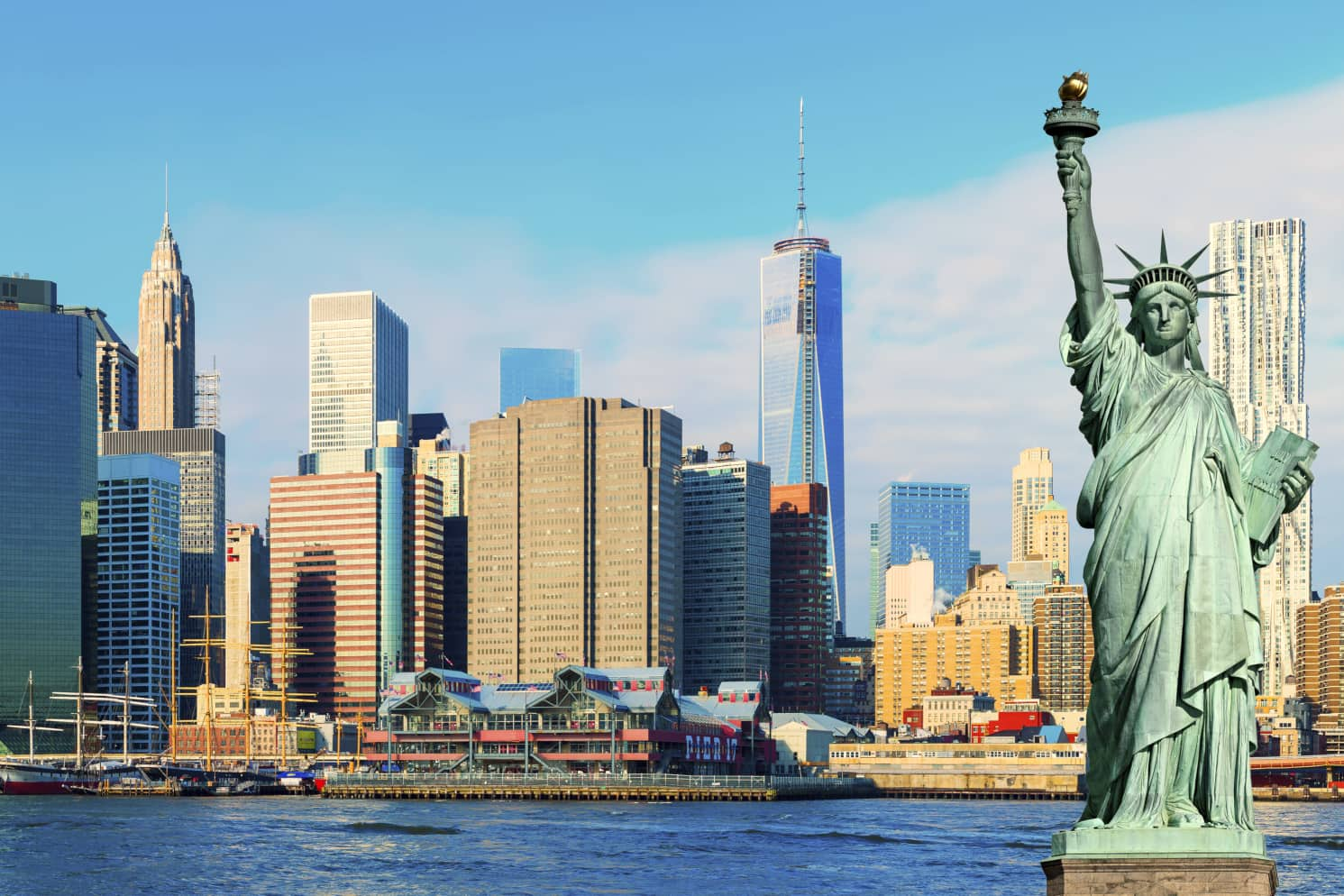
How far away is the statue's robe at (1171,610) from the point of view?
1473 centimetres

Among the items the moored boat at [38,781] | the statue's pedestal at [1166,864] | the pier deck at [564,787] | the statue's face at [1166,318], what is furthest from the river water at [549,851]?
the moored boat at [38,781]

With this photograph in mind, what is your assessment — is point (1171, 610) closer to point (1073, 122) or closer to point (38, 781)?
point (1073, 122)

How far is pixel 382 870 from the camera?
7144cm

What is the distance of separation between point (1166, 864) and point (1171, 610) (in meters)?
1.94

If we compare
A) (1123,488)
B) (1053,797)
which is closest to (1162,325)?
(1123,488)

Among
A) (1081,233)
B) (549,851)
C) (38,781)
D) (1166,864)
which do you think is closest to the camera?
(1166,864)

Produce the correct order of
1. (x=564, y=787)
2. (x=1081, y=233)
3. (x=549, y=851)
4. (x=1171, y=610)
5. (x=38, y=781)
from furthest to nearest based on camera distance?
(x=38, y=781) < (x=564, y=787) < (x=549, y=851) < (x=1081, y=233) < (x=1171, y=610)

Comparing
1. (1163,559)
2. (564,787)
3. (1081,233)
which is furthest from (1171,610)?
(564,787)

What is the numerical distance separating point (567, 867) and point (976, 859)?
55.7 feet

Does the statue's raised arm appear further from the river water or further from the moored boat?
the moored boat

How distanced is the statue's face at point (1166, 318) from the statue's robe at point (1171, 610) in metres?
0.36

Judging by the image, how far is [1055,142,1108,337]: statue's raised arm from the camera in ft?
51.4

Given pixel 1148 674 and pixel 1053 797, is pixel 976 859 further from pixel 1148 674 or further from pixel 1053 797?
pixel 1053 797

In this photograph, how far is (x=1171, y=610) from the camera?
14781 millimetres
